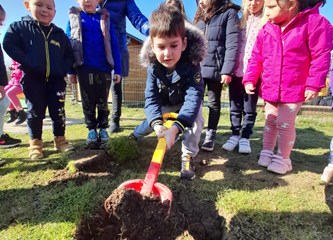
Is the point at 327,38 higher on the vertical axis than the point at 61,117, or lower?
higher

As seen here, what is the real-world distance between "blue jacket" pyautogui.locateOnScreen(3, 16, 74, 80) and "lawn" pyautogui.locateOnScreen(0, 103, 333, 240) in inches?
38.5

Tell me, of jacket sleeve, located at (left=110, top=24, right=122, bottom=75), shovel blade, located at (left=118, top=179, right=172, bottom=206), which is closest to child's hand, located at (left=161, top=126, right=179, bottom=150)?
shovel blade, located at (left=118, top=179, right=172, bottom=206)

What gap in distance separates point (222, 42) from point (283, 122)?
118 cm

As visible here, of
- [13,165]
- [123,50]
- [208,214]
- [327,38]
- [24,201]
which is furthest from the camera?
[123,50]

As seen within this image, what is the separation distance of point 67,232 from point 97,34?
230 cm

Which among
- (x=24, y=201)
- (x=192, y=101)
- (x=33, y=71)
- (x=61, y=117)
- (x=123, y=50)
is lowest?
(x=24, y=201)

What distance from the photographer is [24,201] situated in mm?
2236

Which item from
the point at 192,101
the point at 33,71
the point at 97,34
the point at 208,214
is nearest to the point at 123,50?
the point at 97,34

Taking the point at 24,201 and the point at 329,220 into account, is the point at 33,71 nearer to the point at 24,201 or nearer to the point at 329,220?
the point at 24,201

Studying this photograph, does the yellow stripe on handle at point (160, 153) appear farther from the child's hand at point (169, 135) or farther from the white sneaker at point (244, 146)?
the white sneaker at point (244, 146)

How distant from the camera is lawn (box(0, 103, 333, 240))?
1.87m

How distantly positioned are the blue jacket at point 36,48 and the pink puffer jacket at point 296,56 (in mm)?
2259

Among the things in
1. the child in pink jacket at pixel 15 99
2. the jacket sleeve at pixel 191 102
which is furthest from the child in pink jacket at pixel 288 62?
the child in pink jacket at pixel 15 99

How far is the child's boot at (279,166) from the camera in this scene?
2.67 m
